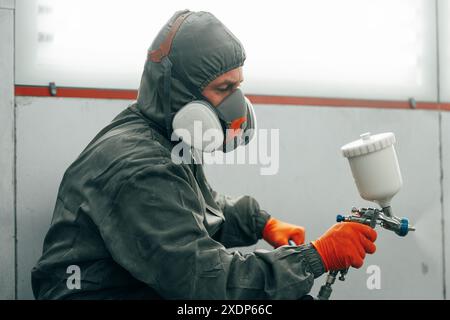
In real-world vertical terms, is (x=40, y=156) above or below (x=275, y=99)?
below

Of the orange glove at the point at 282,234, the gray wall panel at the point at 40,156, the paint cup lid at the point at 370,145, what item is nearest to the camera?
the paint cup lid at the point at 370,145

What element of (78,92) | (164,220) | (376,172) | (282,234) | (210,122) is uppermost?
(78,92)

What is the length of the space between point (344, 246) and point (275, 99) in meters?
0.94

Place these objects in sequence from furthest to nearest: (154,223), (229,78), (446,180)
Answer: (446,180) → (229,78) → (154,223)

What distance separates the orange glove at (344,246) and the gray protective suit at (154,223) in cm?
4

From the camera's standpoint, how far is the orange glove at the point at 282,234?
2.55 m

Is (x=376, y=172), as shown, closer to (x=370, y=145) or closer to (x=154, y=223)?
(x=370, y=145)

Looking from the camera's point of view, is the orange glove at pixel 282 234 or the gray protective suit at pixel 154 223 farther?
the orange glove at pixel 282 234

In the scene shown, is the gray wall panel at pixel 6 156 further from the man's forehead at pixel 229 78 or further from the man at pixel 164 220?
the man's forehead at pixel 229 78

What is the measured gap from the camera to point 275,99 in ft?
9.22

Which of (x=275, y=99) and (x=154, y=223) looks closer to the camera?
(x=154, y=223)

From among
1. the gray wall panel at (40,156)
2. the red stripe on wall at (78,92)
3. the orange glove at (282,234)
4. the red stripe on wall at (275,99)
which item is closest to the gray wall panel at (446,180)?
the red stripe on wall at (275,99)

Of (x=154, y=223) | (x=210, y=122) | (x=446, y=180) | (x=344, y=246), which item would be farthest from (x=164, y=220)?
(x=446, y=180)

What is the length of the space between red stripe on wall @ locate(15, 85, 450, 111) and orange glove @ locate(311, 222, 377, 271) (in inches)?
34.7
